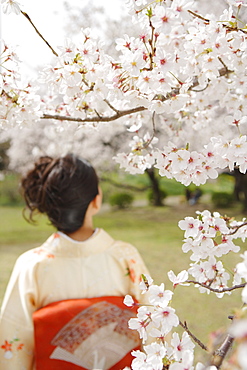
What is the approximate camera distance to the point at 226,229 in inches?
42.5

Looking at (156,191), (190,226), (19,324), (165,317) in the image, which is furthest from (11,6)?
(156,191)

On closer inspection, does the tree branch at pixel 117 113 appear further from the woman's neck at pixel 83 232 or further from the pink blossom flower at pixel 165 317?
the woman's neck at pixel 83 232

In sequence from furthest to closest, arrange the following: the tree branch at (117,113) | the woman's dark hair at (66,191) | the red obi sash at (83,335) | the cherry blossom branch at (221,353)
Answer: the woman's dark hair at (66,191) → the red obi sash at (83,335) → the tree branch at (117,113) → the cherry blossom branch at (221,353)

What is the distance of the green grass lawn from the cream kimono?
1.67 ft

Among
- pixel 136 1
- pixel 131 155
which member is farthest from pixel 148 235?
pixel 136 1

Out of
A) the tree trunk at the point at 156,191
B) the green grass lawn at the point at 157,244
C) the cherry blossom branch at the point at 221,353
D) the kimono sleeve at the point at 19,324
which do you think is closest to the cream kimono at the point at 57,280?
the kimono sleeve at the point at 19,324

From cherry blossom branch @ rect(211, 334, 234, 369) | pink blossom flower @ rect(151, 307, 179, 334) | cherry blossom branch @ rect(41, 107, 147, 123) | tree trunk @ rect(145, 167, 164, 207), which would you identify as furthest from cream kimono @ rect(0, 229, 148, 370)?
tree trunk @ rect(145, 167, 164, 207)

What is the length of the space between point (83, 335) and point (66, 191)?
2.00ft

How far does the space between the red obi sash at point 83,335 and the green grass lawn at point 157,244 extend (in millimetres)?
506

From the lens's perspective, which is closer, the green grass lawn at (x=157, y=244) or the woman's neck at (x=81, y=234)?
the woman's neck at (x=81, y=234)

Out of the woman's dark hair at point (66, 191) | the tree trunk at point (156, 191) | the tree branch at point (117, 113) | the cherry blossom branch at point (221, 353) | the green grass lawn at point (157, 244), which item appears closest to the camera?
the cherry blossom branch at point (221, 353)

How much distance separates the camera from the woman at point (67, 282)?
188 centimetres

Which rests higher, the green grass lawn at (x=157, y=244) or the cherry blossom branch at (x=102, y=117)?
the cherry blossom branch at (x=102, y=117)

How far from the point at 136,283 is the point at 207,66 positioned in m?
1.16
